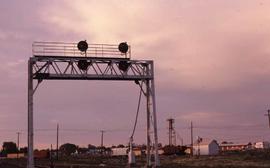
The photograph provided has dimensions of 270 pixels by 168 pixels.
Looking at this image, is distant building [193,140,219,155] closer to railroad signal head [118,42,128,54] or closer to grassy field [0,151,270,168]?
grassy field [0,151,270,168]

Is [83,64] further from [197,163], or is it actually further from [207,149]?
[207,149]

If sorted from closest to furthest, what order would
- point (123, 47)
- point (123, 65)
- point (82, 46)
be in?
1. point (82, 46)
2. point (123, 65)
3. point (123, 47)

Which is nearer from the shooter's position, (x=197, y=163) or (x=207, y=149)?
(x=197, y=163)

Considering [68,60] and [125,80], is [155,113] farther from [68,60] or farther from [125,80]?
[68,60]

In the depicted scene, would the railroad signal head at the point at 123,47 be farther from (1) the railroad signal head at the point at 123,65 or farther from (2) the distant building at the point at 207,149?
(2) the distant building at the point at 207,149

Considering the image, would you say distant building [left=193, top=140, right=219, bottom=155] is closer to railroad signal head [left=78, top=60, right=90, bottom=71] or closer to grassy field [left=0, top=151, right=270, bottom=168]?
grassy field [left=0, top=151, right=270, bottom=168]

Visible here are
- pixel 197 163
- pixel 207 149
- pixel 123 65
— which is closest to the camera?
pixel 123 65

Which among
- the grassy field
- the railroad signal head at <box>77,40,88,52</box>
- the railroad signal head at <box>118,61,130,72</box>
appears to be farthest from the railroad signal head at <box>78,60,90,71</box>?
the grassy field

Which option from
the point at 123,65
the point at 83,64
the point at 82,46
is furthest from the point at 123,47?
the point at 83,64

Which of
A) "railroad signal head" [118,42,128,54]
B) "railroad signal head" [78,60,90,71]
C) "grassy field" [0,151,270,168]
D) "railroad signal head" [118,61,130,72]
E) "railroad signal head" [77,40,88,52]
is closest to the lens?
"railroad signal head" [78,60,90,71]

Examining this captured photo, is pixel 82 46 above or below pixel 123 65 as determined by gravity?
above

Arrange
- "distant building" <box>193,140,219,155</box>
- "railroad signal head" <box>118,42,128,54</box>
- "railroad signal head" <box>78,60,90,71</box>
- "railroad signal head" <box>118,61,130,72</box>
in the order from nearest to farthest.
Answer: "railroad signal head" <box>78,60,90,71</box>, "railroad signal head" <box>118,61,130,72</box>, "railroad signal head" <box>118,42,128,54</box>, "distant building" <box>193,140,219,155</box>

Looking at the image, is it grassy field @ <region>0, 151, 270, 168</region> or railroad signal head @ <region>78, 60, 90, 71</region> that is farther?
grassy field @ <region>0, 151, 270, 168</region>

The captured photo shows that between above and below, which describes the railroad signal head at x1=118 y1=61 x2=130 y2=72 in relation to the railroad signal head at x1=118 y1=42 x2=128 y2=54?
below
